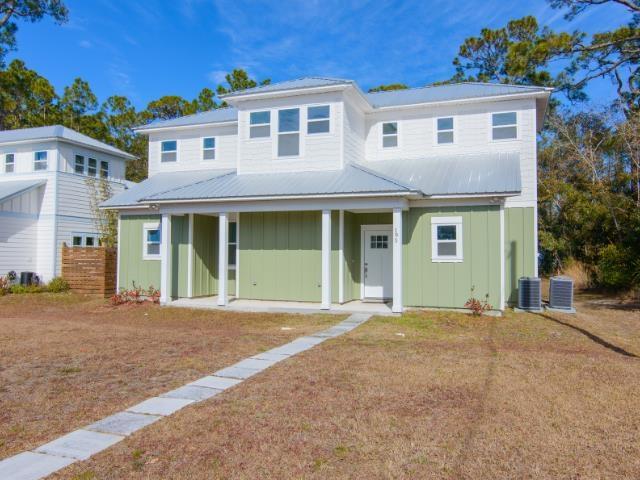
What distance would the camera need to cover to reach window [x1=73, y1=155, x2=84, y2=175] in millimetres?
22000

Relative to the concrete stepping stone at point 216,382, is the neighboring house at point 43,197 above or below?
above

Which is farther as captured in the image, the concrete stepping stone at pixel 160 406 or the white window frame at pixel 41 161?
the white window frame at pixel 41 161

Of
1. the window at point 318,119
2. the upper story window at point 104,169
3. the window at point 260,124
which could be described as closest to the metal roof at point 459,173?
the window at point 318,119

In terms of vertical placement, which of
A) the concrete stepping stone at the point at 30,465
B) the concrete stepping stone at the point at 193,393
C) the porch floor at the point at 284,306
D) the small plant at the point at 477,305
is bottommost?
the concrete stepping stone at the point at 30,465

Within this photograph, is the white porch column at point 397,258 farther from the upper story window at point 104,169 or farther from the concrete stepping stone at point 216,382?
the upper story window at point 104,169

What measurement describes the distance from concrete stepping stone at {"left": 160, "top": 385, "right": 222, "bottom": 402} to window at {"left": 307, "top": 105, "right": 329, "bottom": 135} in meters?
9.91

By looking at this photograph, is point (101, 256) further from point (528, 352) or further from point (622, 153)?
point (622, 153)

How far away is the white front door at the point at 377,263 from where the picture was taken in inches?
579

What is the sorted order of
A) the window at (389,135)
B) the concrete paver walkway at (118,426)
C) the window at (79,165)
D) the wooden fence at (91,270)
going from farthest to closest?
the window at (79,165) → the wooden fence at (91,270) → the window at (389,135) → the concrete paver walkway at (118,426)

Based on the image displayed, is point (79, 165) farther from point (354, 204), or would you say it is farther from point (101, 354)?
point (101, 354)

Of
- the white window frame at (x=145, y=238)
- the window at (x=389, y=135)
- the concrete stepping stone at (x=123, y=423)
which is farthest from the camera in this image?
the white window frame at (x=145, y=238)

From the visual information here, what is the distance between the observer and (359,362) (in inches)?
291

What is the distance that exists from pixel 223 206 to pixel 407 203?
4.98m

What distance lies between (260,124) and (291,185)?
2.73 meters
